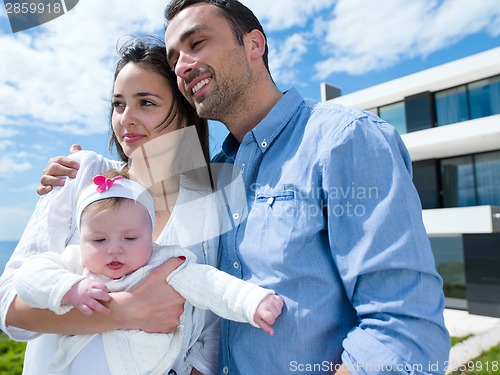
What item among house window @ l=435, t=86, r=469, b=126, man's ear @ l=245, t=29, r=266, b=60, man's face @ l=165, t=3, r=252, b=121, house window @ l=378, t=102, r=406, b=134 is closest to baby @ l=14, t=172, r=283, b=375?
man's face @ l=165, t=3, r=252, b=121

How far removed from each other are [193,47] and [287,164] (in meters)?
0.93

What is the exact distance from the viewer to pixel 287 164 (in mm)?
1894

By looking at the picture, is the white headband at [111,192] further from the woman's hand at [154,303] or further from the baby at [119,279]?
the woman's hand at [154,303]

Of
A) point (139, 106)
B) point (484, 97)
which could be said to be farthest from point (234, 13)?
point (484, 97)

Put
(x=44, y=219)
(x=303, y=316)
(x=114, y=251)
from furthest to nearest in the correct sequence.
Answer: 1. (x=44, y=219)
2. (x=114, y=251)
3. (x=303, y=316)

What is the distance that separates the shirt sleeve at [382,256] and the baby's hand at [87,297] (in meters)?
0.98

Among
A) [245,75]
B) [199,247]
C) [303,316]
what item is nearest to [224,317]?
[303,316]

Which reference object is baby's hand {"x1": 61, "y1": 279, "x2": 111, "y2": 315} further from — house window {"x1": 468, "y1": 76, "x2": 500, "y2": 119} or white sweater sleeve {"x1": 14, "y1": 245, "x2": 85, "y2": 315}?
house window {"x1": 468, "y1": 76, "x2": 500, "y2": 119}

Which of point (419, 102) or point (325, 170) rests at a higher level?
point (419, 102)

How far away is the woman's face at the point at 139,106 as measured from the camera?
242 cm

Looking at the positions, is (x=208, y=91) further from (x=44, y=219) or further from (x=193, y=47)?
(x=44, y=219)

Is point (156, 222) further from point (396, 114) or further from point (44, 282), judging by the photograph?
point (396, 114)

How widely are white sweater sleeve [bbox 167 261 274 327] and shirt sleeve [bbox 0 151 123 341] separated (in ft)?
2.05

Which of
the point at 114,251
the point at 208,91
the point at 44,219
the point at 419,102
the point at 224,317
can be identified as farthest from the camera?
the point at 419,102
